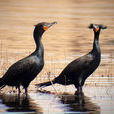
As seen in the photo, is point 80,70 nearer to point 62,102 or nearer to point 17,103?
point 62,102

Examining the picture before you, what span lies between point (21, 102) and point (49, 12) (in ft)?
76.0

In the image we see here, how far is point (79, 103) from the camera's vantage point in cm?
1236

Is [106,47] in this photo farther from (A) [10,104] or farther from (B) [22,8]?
(B) [22,8]

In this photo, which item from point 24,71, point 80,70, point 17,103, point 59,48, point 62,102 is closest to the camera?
point 17,103

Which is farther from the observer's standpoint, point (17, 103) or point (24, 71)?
point (24, 71)

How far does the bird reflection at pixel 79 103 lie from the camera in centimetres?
1160

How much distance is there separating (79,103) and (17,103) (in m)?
1.19

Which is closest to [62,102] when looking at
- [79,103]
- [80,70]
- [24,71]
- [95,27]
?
[79,103]

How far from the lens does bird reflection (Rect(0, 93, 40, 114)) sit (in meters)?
11.6

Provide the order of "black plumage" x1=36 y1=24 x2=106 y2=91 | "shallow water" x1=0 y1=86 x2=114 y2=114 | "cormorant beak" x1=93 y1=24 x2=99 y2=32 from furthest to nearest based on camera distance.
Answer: "cormorant beak" x1=93 y1=24 x2=99 y2=32
"black plumage" x1=36 y1=24 x2=106 y2=91
"shallow water" x1=0 y1=86 x2=114 y2=114

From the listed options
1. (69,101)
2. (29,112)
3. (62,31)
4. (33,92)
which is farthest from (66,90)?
(62,31)


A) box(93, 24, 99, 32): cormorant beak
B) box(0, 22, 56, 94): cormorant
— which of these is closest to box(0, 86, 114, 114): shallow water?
box(0, 22, 56, 94): cormorant

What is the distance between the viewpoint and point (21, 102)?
12453 millimetres

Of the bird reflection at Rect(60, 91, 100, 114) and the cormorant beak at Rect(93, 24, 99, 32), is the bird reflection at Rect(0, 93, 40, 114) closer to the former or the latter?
the bird reflection at Rect(60, 91, 100, 114)
